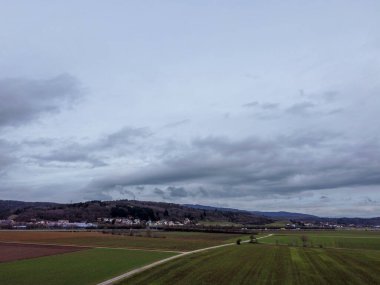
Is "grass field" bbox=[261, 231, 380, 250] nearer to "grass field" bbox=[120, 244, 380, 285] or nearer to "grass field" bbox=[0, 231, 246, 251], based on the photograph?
"grass field" bbox=[0, 231, 246, 251]

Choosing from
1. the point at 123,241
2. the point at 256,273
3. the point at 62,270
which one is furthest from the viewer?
the point at 123,241

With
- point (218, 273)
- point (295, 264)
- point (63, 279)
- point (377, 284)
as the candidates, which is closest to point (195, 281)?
point (218, 273)

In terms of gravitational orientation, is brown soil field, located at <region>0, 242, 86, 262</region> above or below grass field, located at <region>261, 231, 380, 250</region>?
below

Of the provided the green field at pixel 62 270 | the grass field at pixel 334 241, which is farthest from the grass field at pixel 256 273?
the grass field at pixel 334 241

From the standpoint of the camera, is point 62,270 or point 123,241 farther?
point 123,241

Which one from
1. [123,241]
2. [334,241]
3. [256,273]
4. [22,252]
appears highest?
[334,241]

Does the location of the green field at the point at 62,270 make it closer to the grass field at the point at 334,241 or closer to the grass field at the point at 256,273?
the grass field at the point at 256,273

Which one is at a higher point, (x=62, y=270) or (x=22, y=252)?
(x=22, y=252)

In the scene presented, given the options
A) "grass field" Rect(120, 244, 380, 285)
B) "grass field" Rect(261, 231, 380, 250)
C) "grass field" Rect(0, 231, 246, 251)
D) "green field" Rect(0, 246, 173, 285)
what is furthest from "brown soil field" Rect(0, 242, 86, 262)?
"grass field" Rect(261, 231, 380, 250)

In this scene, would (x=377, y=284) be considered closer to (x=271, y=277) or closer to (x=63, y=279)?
(x=271, y=277)

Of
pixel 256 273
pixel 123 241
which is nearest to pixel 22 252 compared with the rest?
pixel 256 273

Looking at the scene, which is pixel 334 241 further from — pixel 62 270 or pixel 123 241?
pixel 62 270
